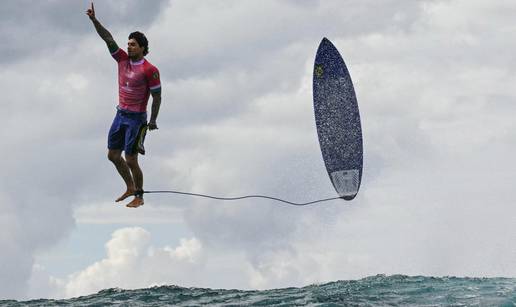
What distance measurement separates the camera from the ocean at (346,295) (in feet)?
48.4

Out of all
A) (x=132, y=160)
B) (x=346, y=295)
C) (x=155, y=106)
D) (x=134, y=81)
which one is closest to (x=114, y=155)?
(x=132, y=160)

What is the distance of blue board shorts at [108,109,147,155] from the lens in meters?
14.1

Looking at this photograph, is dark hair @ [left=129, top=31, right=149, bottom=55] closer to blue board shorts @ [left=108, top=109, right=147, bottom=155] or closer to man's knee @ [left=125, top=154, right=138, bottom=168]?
blue board shorts @ [left=108, top=109, right=147, bottom=155]

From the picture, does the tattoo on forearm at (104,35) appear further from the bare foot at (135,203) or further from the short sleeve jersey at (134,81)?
the bare foot at (135,203)

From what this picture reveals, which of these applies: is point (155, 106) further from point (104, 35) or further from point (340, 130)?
point (340, 130)

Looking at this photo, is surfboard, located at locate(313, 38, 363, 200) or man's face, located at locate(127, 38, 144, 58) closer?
man's face, located at locate(127, 38, 144, 58)

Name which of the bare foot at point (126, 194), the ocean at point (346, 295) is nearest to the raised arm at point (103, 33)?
the bare foot at point (126, 194)

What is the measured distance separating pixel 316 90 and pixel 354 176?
268 centimetres

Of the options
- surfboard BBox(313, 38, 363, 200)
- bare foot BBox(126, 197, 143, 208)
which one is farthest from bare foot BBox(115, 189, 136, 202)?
surfboard BBox(313, 38, 363, 200)

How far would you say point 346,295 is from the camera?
15.7m

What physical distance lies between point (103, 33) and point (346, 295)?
8.22 m

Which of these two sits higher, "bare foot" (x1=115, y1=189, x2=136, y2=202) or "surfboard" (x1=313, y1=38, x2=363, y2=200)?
"surfboard" (x1=313, y1=38, x2=363, y2=200)

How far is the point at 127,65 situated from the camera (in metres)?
13.9

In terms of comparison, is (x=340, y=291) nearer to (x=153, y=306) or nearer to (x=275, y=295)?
(x=275, y=295)
